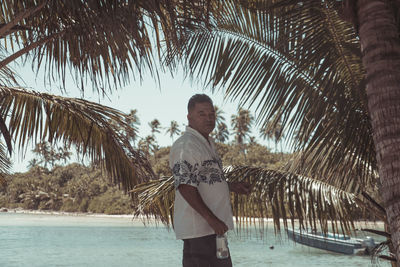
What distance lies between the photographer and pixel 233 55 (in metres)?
3.95

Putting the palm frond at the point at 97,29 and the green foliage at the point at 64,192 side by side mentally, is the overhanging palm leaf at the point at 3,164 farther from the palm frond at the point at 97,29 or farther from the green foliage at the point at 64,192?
the green foliage at the point at 64,192

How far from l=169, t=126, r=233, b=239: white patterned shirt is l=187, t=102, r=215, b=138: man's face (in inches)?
2.2

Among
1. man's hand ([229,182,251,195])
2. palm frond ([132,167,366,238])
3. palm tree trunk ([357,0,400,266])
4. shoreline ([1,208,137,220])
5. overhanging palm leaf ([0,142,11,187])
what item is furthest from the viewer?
shoreline ([1,208,137,220])

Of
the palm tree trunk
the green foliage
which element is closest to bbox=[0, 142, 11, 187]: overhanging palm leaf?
the palm tree trunk

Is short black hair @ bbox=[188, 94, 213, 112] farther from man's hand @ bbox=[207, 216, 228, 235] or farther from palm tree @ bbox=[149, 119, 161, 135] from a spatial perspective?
palm tree @ bbox=[149, 119, 161, 135]

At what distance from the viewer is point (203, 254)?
233 cm

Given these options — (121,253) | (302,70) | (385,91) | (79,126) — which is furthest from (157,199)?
(121,253)

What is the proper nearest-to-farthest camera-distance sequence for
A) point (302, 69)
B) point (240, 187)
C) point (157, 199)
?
point (240, 187)
point (302, 69)
point (157, 199)

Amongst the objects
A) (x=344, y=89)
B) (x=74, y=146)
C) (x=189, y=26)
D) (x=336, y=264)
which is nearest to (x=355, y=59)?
(x=344, y=89)

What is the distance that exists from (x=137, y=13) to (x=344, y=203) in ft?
7.83

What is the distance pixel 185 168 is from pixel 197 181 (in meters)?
0.09

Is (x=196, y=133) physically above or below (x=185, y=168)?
above

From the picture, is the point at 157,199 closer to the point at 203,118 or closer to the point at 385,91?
the point at 203,118

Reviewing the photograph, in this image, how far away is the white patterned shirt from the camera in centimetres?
234
